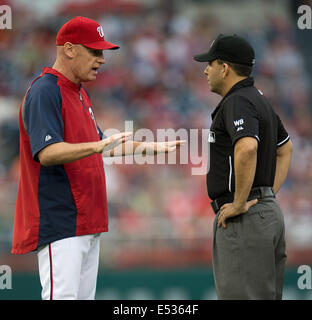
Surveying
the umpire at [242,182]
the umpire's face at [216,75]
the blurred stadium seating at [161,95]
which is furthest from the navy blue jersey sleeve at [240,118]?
the blurred stadium seating at [161,95]

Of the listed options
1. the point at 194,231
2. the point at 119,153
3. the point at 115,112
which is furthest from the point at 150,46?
the point at 119,153

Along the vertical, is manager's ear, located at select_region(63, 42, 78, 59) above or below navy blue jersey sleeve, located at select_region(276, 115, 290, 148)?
above

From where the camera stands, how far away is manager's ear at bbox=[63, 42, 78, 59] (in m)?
3.31

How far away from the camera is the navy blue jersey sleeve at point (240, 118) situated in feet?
10.7

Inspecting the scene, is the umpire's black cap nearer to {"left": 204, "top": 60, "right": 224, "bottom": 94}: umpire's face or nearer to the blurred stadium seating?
{"left": 204, "top": 60, "right": 224, "bottom": 94}: umpire's face

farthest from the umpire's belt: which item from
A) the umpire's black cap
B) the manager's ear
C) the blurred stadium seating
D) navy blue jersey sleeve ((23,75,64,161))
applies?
the blurred stadium seating

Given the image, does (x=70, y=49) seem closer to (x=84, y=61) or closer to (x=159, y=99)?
(x=84, y=61)

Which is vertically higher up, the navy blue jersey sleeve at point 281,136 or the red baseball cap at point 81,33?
the red baseball cap at point 81,33

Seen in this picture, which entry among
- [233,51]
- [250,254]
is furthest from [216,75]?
[250,254]

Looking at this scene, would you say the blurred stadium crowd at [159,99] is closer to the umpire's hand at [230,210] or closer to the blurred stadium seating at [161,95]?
the blurred stadium seating at [161,95]

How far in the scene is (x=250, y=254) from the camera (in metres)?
3.31

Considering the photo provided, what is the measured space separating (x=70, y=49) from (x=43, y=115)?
17.6 inches

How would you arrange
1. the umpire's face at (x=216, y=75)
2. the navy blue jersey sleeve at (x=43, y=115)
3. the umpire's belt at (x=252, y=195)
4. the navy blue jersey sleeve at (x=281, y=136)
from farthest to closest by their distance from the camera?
the navy blue jersey sleeve at (x=281, y=136) < the umpire's face at (x=216, y=75) < the umpire's belt at (x=252, y=195) < the navy blue jersey sleeve at (x=43, y=115)

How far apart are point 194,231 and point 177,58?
12.3 ft
